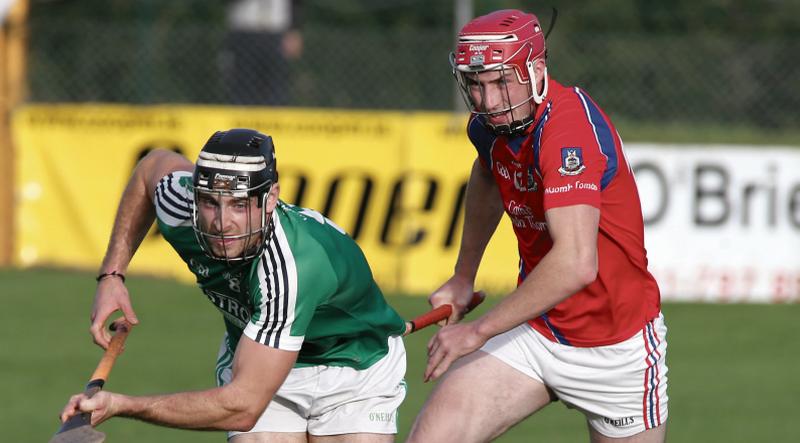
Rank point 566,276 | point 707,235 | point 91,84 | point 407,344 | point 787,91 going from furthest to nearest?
point 91,84
point 787,91
point 707,235
point 407,344
point 566,276

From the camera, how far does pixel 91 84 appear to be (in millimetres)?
16875

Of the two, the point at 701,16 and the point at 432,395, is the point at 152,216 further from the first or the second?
the point at 701,16

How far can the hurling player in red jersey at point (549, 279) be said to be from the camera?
4672 millimetres

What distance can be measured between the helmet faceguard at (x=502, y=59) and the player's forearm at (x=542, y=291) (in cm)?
58

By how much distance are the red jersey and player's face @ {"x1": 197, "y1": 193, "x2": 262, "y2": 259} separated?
1.01 metres

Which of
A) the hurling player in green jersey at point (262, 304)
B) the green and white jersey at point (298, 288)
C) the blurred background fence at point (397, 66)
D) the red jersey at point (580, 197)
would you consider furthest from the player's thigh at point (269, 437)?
the blurred background fence at point (397, 66)

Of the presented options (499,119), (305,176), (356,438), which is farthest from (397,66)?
(356,438)

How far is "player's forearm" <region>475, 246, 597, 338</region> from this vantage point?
460 cm

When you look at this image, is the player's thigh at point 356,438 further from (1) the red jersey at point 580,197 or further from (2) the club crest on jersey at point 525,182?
(2) the club crest on jersey at point 525,182

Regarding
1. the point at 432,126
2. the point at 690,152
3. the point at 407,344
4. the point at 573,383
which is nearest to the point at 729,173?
the point at 690,152

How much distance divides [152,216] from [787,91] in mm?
→ 9947

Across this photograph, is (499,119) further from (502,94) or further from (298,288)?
(298,288)

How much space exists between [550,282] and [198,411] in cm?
120

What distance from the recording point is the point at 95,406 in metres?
4.06
